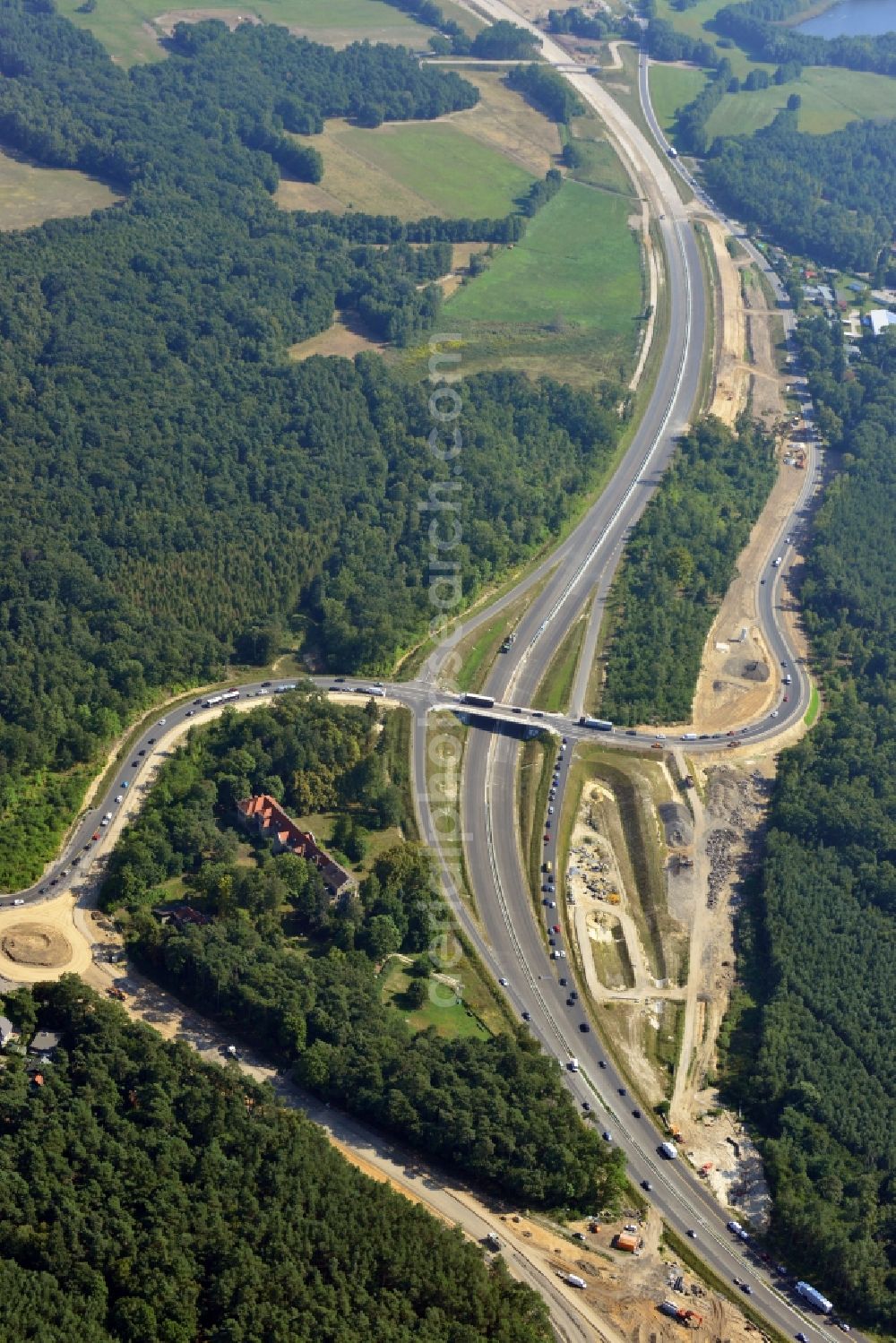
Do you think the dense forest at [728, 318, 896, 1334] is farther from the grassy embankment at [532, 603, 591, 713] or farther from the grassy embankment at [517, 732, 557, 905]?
the grassy embankment at [532, 603, 591, 713]

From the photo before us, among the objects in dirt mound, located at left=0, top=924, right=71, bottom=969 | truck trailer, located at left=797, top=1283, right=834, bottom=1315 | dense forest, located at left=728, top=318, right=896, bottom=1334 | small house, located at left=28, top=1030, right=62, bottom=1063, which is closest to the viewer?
truck trailer, located at left=797, top=1283, right=834, bottom=1315

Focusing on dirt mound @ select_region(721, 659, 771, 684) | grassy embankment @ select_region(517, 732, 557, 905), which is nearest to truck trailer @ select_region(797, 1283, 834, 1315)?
grassy embankment @ select_region(517, 732, 557, 905)

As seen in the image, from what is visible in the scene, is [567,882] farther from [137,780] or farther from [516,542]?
[516,542]

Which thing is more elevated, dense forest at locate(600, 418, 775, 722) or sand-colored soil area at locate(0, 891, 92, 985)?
dense forest at locate(600, 418, 775, 722)

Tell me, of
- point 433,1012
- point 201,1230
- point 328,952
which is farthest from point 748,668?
point 201,1230

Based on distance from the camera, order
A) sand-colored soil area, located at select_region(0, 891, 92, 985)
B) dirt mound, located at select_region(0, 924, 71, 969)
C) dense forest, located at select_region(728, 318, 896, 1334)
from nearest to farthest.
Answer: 1. dense forest, located at select_region(728, 318, 896, 1334)
2. sand-colored soil area, located at select_region(0, 891, 92, 985)
3. dirt mound, located at select_region(0, 924, 71, 969)

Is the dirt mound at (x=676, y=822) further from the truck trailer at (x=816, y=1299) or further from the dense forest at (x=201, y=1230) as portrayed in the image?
the dense forest at (x=201, y=1230)

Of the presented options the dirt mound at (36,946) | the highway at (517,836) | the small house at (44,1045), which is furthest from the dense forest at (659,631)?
the small house at (44,1045)

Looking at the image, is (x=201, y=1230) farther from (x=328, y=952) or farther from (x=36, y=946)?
(x=36, y=946)
